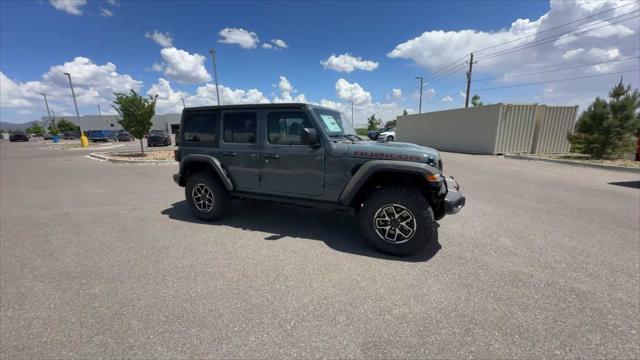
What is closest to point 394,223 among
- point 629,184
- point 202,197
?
point 202,197

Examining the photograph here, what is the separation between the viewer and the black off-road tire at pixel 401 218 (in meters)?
3.21

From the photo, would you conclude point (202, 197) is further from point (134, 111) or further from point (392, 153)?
point (134, 111)

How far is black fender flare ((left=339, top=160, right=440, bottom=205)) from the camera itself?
10.3 ft

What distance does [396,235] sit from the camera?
11.1 feet

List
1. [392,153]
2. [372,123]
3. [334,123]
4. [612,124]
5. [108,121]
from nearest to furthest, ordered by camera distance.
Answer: [392,153] < [334,123] < [612,124] < [372,123] < [108,121]

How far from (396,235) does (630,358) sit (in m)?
2.02

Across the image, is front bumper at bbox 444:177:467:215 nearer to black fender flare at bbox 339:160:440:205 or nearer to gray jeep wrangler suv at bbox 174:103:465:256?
gray jeep wrangler suv at bbox 174:103:465:256

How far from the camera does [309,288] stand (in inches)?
106

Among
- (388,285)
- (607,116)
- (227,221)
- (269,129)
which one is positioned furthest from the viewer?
(607,116)

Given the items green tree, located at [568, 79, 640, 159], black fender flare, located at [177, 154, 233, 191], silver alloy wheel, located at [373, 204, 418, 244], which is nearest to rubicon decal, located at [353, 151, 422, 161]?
silver alloy wheel, located at [373, 204, 418, 244]

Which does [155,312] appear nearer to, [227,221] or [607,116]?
[227,221]

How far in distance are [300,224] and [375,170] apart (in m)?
1.83

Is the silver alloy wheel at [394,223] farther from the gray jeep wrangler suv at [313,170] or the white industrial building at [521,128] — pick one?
the white industrial building at [521,128]

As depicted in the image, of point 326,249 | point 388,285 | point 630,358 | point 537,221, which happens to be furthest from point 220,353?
point 537,221
